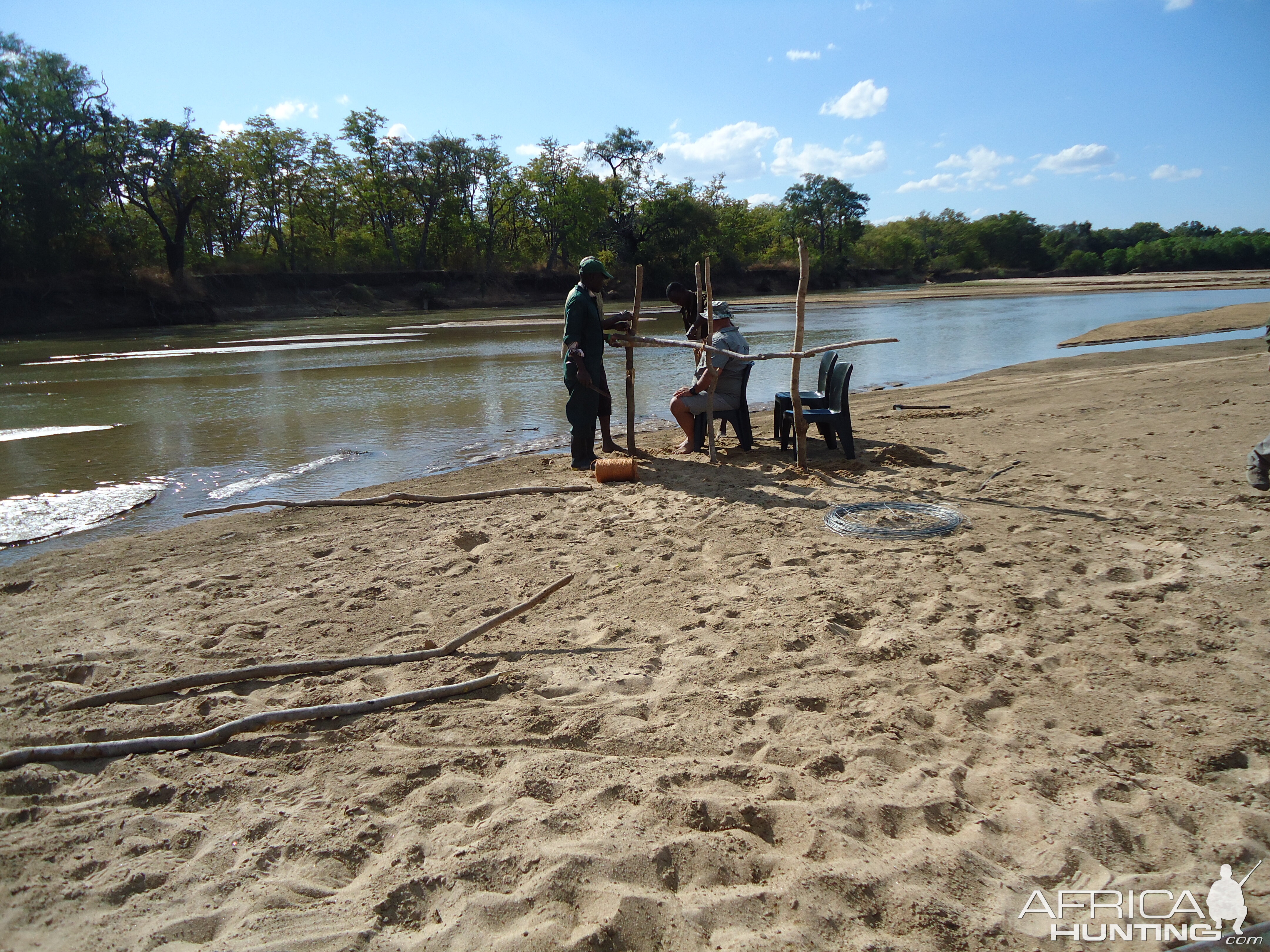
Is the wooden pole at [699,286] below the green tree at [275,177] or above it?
below

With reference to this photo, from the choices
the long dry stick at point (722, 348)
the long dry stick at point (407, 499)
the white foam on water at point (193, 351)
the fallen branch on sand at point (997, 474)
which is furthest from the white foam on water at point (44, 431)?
the white foam on water at point (193, 351)

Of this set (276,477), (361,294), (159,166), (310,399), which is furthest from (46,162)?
(276,477)

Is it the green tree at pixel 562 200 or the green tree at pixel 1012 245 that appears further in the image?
the green tree at pixel 1012 245

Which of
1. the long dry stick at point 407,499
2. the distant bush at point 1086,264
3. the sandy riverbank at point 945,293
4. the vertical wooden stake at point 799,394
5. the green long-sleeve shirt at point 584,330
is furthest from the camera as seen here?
the distant bush at point 1086,264

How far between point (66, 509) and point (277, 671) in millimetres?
5317

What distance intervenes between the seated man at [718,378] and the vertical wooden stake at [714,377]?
0.01 m

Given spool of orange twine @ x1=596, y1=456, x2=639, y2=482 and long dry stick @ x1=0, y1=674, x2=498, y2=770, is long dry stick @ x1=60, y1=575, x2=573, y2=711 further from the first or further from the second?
spool of orange twine @ x1=596, y1=456, x2=639, y2=482

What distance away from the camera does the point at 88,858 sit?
2504mm

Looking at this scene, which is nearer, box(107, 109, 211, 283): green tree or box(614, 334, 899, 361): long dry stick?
box(614, 334, 899, 361): long dry stick

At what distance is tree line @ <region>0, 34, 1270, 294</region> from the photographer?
39094 millimetres

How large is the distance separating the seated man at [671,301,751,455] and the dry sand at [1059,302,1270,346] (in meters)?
14.5

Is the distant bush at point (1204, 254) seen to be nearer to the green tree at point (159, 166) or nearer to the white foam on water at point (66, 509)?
the green tree at point (159, 166)

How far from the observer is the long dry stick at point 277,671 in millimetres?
3457

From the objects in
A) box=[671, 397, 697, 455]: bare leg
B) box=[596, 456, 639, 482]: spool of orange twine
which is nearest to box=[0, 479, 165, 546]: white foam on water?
box=[596, 456, 639, 482]: spool of orange twine
